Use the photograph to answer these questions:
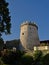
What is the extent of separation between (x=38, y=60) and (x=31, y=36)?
17753mm

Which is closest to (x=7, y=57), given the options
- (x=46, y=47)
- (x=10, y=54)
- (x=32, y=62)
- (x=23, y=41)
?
(x=10, y=54)

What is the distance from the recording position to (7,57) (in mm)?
32406

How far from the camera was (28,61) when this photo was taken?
3216 centimetres

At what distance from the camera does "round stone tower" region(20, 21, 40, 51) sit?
166ft

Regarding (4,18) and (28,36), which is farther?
(28,36)

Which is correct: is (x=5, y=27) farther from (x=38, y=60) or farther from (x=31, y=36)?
(x=31, y=36)

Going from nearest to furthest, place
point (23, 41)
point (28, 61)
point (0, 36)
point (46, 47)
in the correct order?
point (0, 36), point (28, 61), point (46, 47), point (23, 41)

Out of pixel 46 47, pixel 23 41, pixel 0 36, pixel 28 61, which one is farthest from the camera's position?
pixel 23 41

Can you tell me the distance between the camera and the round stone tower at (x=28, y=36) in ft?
166

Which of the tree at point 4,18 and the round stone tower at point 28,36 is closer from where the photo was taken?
the tree at point 4,18

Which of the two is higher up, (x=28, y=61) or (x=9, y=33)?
(x=9, y=33)

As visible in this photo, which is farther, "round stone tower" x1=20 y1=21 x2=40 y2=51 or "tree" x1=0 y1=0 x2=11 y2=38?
"round stone tower" x1=20 y1=21 x2=40 y2=51

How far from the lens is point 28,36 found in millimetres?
51188

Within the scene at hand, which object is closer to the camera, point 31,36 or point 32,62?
point 32,62
